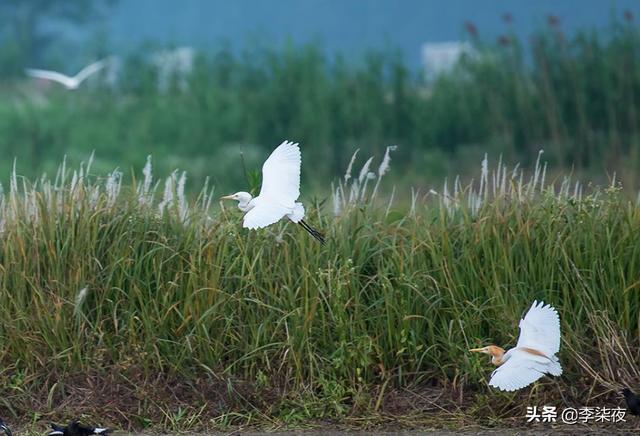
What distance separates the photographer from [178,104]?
18.7 metres

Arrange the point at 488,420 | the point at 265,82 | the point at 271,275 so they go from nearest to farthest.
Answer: the point at 488,420 → the point at 271,275 → the point at 265,82

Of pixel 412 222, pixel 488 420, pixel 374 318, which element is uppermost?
pixel 412 222

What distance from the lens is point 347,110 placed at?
685 inches

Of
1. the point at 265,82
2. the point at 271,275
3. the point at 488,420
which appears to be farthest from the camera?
the point at 265,82

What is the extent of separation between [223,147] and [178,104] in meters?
1.15

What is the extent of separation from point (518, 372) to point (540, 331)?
245 mm

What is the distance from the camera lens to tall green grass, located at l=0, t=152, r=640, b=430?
6383 millimetres

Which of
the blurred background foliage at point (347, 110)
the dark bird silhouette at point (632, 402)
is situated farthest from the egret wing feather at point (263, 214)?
the blurred background foliage at point (347, 110)

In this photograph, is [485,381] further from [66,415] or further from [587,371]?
[66,415]

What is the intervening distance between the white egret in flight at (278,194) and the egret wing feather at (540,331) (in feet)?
3.91

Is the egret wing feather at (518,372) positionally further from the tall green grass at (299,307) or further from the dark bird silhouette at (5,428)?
the dark bird silhouette at (5,428)

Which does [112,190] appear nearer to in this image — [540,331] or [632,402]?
[540,331]

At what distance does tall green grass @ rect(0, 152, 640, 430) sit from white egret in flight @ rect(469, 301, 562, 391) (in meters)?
0.62

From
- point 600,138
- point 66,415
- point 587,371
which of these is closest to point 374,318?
point 587,371
